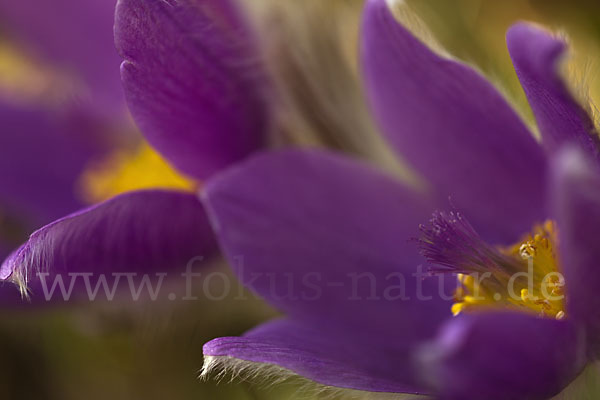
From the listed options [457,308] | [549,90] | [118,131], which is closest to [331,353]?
[457,308]

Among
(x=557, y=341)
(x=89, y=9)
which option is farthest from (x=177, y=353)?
(x=557, y=341)

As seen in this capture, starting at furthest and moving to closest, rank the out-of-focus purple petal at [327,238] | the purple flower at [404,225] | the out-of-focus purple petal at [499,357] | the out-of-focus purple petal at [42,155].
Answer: the out-of-focus purple petal at [42,155] → the out-of-focus purple petal at [327,238] → the purple flower at [404,225] → the out-of-focus purple petal at [499,357]

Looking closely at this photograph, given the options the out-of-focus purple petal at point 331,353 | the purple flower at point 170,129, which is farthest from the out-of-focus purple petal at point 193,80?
the out-of-focus purple petal at point 331,353

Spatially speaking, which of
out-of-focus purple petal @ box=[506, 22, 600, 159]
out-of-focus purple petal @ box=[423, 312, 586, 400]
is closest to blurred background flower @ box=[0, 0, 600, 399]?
out-of-focus purple petal @ box=[506, 22, 600, 159]

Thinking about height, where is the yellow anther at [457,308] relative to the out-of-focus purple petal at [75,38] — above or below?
below

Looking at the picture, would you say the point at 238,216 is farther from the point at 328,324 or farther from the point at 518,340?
the point at 518,340

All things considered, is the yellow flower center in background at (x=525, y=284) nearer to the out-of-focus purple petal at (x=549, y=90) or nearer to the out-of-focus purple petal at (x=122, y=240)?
the out-of-focus purple petal at (x=549, y=90)

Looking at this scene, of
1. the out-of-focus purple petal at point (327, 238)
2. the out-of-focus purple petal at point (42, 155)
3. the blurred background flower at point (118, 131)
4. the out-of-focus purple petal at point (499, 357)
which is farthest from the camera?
the out-of-focus purple petal at point (42, 155)
